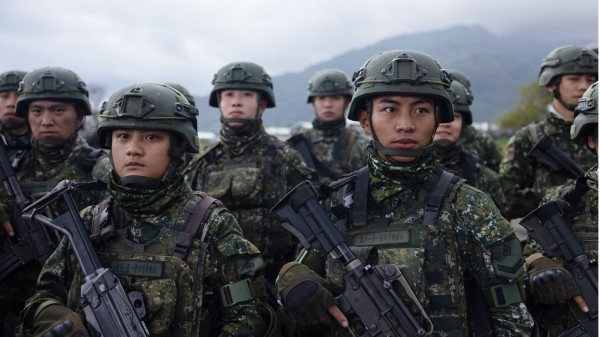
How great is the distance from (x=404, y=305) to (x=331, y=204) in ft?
2.77

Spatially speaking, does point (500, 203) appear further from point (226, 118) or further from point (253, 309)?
point (253, 309)

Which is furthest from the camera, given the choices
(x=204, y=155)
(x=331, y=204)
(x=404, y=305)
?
(x=204, y=155)

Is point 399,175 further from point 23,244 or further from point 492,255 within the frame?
point 23,244

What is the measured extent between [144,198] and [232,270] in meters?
0.72

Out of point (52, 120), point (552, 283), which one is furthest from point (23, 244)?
point (552, 283)

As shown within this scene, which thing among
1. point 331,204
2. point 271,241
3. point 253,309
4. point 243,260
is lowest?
point 271,241

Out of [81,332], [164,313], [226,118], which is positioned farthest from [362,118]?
[226,118]

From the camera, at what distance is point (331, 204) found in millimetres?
A: 3758

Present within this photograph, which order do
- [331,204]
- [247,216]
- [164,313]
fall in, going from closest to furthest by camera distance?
[164,313], [331,204], [247,216]

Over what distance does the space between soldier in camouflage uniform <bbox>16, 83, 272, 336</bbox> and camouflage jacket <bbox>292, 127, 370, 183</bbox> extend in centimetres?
493

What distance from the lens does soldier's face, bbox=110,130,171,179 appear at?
146 inches

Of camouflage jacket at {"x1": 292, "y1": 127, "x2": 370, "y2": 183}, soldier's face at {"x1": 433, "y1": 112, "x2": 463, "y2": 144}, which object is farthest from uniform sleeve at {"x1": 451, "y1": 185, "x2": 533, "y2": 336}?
camouflage jacket at {"x1": 292, "y1": 127, "x2": 370, "y2": 183}

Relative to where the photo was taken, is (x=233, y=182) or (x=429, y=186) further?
(x=233, y=182)

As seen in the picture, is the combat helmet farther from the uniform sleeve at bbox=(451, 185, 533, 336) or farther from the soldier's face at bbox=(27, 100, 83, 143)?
the soldier's face at bbox=(27, 100, 83, 143)
